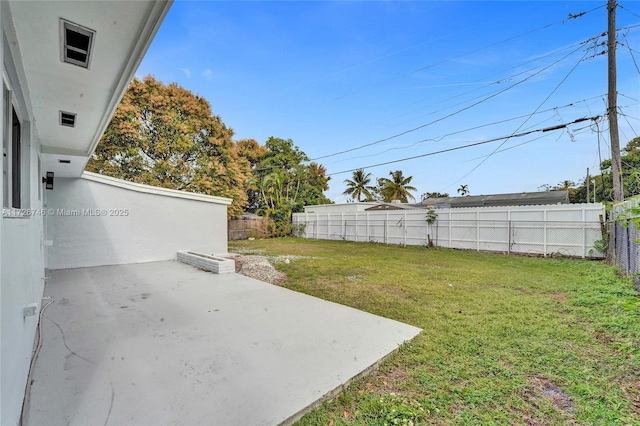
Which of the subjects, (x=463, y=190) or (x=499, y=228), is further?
(x=463, y=190)

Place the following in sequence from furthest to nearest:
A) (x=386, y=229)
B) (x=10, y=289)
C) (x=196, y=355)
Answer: (x=386, y=229), (x=196, y=355), (x=10, y=289)

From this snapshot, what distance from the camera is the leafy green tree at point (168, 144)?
44.2 ft

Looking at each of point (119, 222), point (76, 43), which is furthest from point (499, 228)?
point (119, 222)

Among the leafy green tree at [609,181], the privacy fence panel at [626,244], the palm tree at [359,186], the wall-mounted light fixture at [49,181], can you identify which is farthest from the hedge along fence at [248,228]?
the leafy green tree at [609,181]

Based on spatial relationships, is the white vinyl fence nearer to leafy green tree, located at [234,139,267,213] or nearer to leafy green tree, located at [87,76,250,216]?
leafy green tree, located at [87,76,250,216]

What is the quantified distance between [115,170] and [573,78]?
18966 mm

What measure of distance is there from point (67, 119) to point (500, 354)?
5851 millimetres

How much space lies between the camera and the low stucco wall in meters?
7.40

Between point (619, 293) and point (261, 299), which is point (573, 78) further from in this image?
point (261, 299)

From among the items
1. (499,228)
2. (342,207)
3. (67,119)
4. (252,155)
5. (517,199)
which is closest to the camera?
(67,119)

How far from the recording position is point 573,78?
30.9 feet

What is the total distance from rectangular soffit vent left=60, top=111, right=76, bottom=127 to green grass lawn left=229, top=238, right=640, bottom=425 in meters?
4.30

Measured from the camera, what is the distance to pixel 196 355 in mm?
2781

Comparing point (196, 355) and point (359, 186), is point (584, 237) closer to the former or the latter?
point (196, 355)
